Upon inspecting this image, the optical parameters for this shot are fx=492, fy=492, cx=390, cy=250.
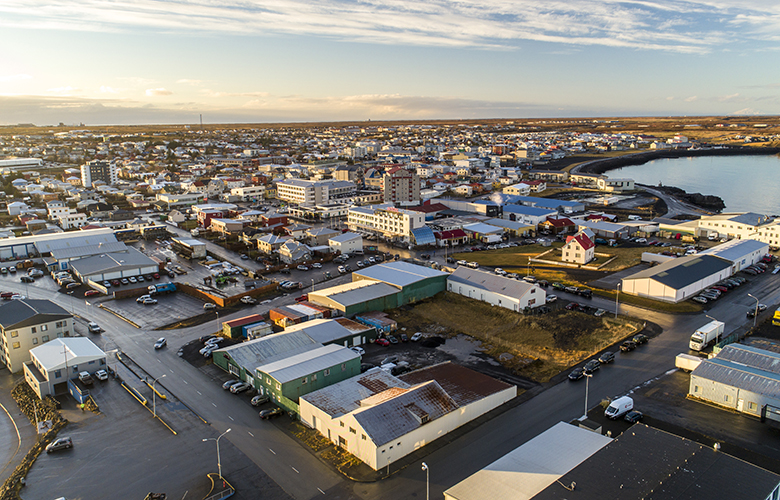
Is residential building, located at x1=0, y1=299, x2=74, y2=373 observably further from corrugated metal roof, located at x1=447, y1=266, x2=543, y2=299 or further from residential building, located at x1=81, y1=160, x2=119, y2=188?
residential building, located at x1=81, y1=160, x2=119, y2=188

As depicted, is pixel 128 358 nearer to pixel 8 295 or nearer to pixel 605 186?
pixel 8 295

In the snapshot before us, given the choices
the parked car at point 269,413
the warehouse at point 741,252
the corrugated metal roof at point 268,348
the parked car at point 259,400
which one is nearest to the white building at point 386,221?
the warehouse at point 741,252

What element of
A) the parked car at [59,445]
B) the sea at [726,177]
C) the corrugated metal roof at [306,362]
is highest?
the sea at [726,177]

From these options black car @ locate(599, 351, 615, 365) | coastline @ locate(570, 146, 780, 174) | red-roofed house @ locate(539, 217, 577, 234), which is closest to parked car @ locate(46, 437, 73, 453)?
black car @ locate(599, 351, 615, 365)

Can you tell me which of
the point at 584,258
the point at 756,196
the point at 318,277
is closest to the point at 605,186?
the point at 756,196

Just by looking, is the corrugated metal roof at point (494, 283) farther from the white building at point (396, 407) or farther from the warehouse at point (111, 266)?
the warehouse at point (111, 266)

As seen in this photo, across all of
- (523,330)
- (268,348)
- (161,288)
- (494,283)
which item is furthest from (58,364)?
(494,283)
